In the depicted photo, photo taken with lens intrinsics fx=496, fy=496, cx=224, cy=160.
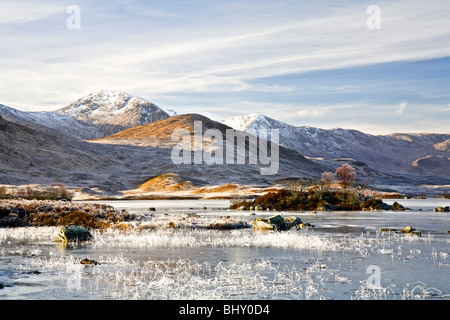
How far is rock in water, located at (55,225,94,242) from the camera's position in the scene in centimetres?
3631

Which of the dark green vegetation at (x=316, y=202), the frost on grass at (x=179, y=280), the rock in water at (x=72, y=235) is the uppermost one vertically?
the dark green vegetation at (x=316, y=202)

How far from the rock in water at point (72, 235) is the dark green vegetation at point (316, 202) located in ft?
161

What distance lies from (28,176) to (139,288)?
6771 inches

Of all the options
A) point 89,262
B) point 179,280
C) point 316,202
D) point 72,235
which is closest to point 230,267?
point 179,280

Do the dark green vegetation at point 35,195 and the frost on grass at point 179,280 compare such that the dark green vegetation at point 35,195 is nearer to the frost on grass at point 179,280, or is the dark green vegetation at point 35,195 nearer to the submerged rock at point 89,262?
the submerged rock at point 89,262

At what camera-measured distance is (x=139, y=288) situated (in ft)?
63.3

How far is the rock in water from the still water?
0.91m

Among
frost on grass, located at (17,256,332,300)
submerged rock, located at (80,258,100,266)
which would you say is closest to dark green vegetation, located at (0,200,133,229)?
submerged rock, located at (80,258,100,266)

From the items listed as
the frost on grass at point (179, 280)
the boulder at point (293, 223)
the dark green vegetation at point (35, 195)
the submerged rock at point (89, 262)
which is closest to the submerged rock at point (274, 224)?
the boulder at point (293, 223)

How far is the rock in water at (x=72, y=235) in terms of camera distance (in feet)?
119

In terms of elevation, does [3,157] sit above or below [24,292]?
above
